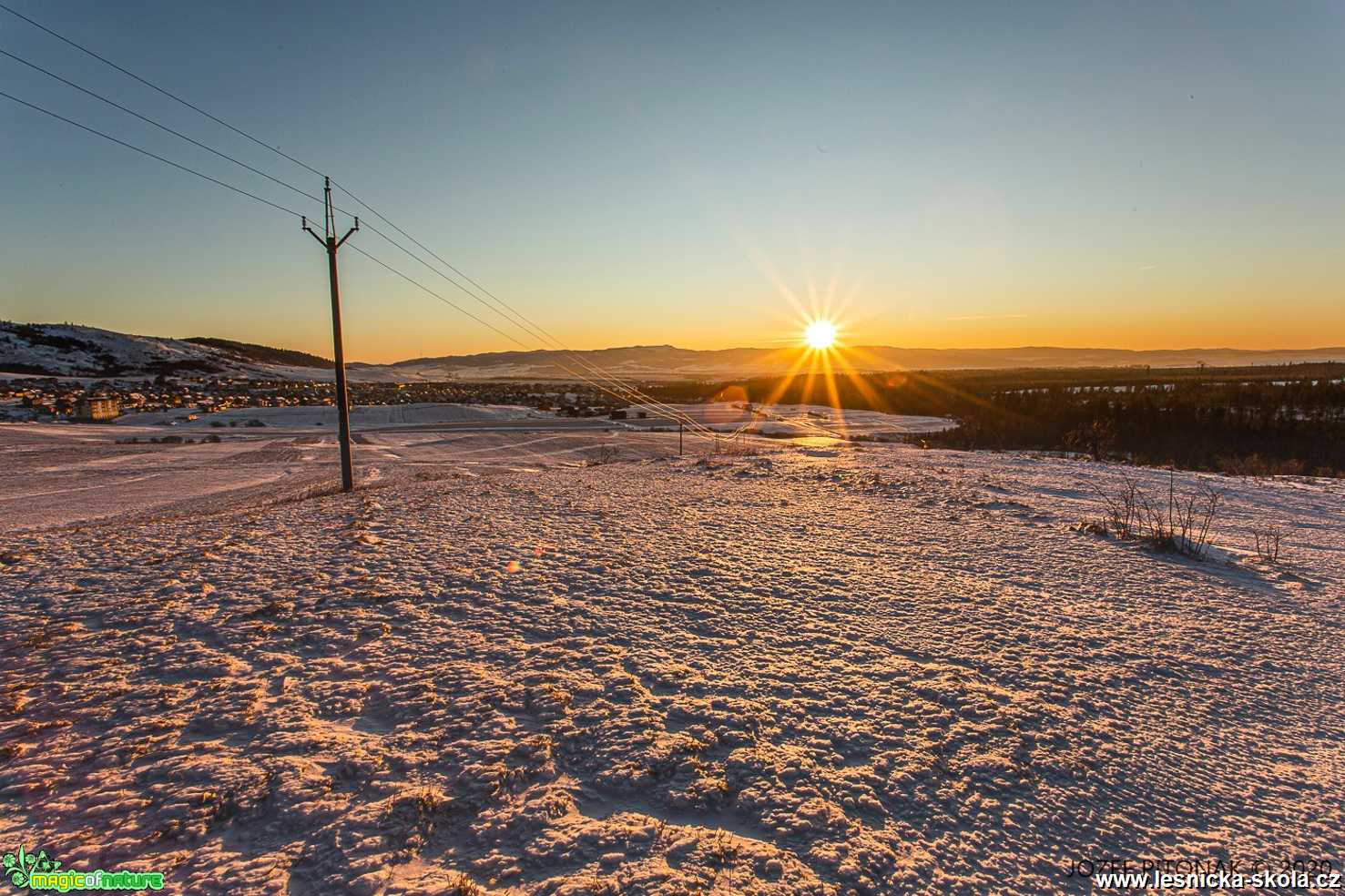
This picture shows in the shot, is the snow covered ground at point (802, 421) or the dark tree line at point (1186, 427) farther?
the snow covered ground at point (802, 421)

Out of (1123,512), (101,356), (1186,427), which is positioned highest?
(101,356)

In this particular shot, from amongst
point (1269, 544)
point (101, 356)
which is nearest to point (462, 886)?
point (1269, 544)

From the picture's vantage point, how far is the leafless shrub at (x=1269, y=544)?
6.87m

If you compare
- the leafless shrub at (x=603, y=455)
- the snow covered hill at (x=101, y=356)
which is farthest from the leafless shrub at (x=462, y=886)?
the snow covered hill at (x=101, y=356)

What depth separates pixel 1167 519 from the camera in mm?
9094

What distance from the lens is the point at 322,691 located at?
4105 mm

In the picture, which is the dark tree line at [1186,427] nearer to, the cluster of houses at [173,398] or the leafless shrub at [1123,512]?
the leafless shrub at [1123,512]

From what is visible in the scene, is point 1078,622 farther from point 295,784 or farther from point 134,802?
point 134,802

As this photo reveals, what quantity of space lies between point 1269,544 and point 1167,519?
143cm

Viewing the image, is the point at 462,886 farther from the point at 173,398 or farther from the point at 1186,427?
the point at 173,398

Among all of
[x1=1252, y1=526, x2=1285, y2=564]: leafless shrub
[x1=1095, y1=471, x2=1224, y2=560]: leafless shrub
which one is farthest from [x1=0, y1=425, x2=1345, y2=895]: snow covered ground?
[x1=1095, y1=471, x2=1224, y2=560]: leafless shrub

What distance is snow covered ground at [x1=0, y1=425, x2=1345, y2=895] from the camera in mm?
2748

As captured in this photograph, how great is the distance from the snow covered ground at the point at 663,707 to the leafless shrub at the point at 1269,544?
0.23m

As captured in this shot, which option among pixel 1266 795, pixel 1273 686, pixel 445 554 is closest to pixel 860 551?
pixel 1273 686
